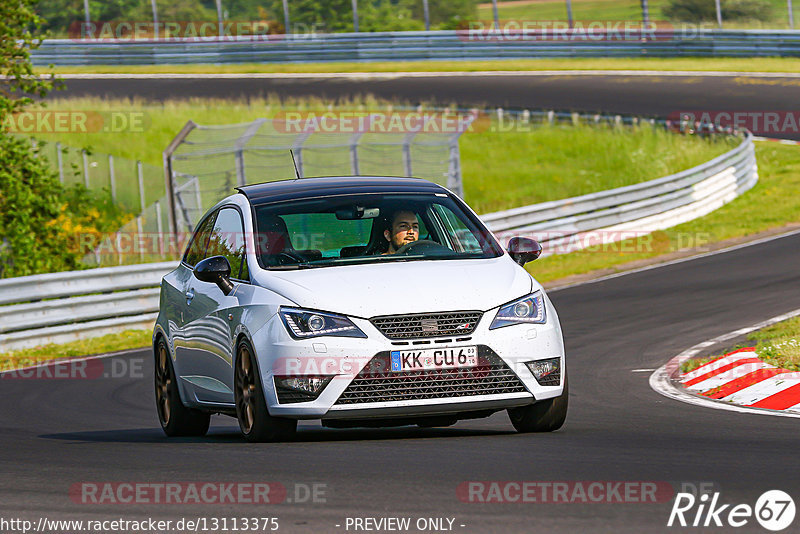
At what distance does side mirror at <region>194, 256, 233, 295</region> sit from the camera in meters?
8.66

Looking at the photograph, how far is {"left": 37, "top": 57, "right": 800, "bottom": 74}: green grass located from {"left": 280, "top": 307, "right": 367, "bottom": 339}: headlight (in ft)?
113

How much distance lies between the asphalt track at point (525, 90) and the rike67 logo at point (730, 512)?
2937cm

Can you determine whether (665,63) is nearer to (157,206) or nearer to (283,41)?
(283,41)

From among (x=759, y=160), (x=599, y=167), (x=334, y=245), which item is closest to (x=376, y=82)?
(x=599, y=167)

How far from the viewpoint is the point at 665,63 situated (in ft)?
144

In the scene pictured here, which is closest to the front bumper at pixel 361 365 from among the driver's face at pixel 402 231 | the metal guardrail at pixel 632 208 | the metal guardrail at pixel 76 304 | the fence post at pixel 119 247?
the driver's face at pixel 402 231

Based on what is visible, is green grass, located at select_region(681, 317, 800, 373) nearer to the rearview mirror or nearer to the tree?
the rearview mirror

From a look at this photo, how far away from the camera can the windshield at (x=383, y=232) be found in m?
8.75

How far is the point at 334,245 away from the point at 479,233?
1.00 m

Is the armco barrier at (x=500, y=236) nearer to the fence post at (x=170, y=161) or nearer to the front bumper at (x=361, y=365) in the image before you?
the fence post at (x=170, y=161)

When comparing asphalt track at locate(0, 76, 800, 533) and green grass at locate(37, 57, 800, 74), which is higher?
asphalt track at locate(0, 76, 800, 533)

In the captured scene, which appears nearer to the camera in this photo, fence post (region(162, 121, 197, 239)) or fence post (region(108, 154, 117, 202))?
fence post (region(162, 121, 197, 239))

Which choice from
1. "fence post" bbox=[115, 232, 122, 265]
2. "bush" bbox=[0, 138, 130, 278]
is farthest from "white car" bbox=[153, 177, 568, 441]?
"fence post" bbox=[115, 232, 122, 265]

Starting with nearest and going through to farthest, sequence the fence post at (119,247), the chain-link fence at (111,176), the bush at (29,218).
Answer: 1. the bush at (29,218)
2. the fence post at (119,247)
3. the chain-link fence at (111,176)
